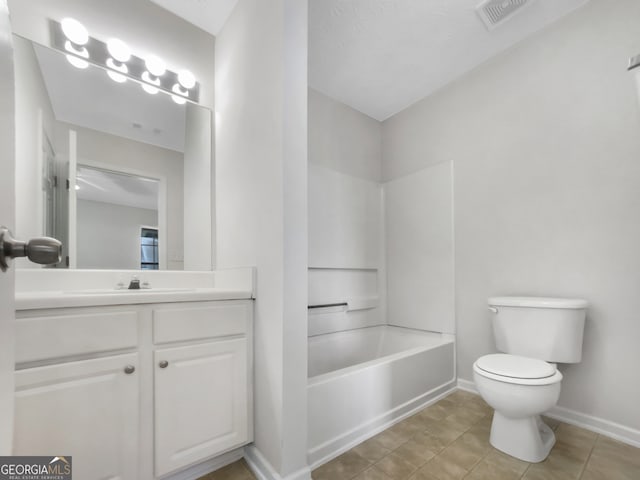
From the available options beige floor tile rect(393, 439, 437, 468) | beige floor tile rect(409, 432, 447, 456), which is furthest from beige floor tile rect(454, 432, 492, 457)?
beige floor tile rect(393, 439, 437, 468)

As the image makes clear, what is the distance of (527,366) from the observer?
144 centimetres

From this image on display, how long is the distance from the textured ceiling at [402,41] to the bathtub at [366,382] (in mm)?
2053

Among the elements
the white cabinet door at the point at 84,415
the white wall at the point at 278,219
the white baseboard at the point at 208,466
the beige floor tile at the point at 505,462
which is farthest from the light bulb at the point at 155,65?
the beige floor tile at the point at 505,462

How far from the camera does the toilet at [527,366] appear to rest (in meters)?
1.34

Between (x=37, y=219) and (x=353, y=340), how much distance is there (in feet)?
7.15

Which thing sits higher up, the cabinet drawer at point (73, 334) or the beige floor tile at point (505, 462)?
the cabinet drawer at point (73, 334)

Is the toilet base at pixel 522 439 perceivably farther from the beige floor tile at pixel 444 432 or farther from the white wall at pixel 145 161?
the white wall at pixel 145 161

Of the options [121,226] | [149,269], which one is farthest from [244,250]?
[121,226]

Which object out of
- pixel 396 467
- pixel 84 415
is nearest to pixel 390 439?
pixel 396 467

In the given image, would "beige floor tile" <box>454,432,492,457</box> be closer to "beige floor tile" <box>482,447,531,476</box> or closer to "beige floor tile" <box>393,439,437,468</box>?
"beige floor tile" <box>482,447,531,476</box>

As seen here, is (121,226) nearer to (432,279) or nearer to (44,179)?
(44,179)

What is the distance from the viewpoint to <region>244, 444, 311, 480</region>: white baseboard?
122cm

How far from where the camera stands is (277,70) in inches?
51.1

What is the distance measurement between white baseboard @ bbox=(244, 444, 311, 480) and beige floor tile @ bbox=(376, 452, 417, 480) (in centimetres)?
37
